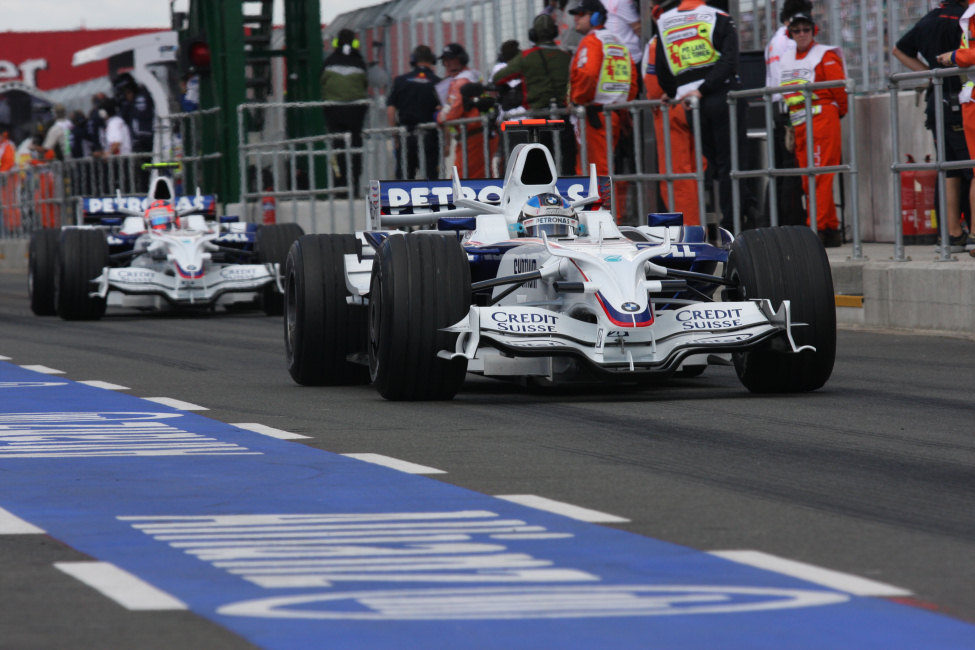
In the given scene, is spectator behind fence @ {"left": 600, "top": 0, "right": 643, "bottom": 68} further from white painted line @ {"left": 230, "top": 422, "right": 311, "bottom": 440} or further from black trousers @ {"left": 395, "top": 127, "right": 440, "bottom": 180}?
white painted line @ {"left": 230, "top": 422, "right": 311, "bottom": 440}

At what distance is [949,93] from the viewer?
14070mm

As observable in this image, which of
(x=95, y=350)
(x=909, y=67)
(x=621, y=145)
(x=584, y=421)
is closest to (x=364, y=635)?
(x=584, y=421)

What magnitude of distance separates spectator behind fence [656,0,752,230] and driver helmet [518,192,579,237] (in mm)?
5384

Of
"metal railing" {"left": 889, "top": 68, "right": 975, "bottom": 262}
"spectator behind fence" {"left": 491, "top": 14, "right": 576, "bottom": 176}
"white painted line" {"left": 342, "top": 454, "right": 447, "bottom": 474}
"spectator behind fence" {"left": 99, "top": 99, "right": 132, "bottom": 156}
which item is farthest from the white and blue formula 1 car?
"spectator behind fence" {"left": 99, "top": 99, "right": 132, "bottom": 156}

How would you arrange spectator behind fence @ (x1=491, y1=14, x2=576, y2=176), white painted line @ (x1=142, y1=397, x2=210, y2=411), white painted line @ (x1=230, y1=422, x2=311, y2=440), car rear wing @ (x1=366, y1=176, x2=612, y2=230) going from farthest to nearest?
spectator behind fence @ (x1=491, y1=14, x2=576, y2=176)
car rear wing @ (x1=366, y1=176, x2=612, y2=230)
white painted line @ (x1=142, y1=397, x2=210, y2=411)
white painted line @ (x1=230, y1=422, x2=311, y2=440)

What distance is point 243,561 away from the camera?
5.33m

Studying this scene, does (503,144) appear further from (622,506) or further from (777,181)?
(622,506)

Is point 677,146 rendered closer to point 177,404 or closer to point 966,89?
point 966,89

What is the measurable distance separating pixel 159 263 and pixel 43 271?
129 cm

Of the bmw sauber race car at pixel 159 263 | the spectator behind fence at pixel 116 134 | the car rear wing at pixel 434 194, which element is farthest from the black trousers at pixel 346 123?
the car rear wing at pixel 434 194

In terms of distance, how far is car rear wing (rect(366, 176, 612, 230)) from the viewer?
1202 centimetres

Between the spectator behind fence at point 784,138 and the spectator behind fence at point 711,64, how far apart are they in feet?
1.10

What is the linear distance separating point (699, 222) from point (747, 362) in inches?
252

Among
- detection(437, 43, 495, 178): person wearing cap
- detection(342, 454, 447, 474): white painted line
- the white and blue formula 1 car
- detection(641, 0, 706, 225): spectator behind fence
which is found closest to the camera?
detection(342, 454, 447, 474): white painted line
